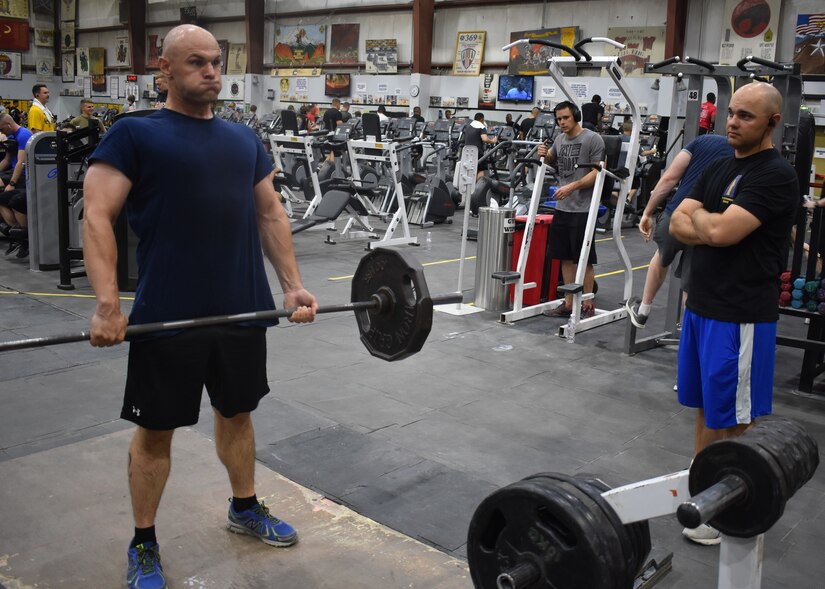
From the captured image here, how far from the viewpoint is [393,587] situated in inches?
89.7

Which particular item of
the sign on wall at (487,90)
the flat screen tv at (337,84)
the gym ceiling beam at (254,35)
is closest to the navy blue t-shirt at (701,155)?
the sign on wall at (487,90)

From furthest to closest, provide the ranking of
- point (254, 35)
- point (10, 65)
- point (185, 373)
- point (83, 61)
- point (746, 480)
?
point (83, 61), point (10, 65), point (254, 35), point (185, 373), point (746, 480)

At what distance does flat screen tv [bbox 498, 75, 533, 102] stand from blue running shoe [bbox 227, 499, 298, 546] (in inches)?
535

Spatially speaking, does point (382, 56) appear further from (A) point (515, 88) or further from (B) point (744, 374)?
(B) point (744, 374)

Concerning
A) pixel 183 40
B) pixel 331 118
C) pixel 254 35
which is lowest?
pixel 183 40

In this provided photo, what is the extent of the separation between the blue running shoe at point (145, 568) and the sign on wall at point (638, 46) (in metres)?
12.9

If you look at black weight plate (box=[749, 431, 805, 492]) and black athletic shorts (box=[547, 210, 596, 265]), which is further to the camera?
black athletic shorts (box=[547, 210, 596, 265])

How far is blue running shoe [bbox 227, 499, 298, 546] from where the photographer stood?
8.07ft

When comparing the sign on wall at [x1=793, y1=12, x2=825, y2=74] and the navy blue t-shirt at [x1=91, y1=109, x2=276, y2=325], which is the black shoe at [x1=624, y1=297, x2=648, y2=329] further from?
the sign on wall at [x1=793, y1=12, x2=825, y2=74]

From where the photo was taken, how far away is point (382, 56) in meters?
17.4

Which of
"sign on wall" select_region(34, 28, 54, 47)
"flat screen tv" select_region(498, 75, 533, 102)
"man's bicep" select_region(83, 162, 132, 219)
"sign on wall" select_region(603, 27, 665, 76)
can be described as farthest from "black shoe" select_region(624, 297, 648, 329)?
"sign on wall" select_region(34, 28, 54, 47)

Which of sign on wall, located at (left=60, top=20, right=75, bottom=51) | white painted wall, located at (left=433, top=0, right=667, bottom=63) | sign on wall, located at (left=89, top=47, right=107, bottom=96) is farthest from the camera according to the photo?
sign on wall, located at (left=60, top=20, right=75, bottom=51)

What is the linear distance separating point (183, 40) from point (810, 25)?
39.5 ft

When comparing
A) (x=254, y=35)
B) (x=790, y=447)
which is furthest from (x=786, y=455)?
(x=254, y=35)
